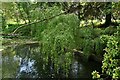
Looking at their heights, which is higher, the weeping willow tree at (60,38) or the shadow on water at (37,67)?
the weeping willow tree at (60,38)

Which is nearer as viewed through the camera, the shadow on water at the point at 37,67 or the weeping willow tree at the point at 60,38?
the weeping willow tree at the point at 60,38

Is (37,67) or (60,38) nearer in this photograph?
(60,38)

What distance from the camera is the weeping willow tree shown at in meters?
4.00

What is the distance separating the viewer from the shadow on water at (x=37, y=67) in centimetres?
566

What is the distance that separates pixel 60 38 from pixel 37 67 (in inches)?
103

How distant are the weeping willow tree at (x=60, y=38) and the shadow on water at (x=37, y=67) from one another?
0.71 meters

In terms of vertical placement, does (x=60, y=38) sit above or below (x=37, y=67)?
above

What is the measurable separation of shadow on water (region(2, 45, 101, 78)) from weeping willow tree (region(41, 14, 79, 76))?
2.32ft

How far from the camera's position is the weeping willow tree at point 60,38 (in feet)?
13.1

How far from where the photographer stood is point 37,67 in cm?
641

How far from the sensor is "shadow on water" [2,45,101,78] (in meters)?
5.66

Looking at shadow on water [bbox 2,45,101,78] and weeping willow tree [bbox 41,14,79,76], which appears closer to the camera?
weeping willow tree [bbox 41,14,79,76]

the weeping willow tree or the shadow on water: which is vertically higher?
the weeping willow tree

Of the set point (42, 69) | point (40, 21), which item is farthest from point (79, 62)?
point (40, 21)
